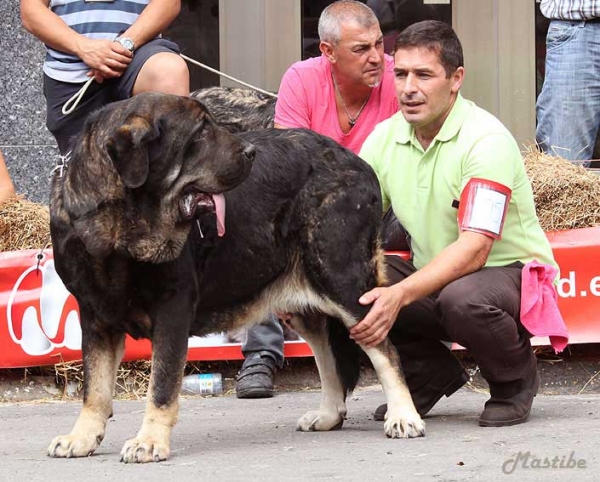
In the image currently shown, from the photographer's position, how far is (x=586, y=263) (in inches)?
272

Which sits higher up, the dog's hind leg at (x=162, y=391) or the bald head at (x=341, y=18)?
the bald head at (x=341, y=18)

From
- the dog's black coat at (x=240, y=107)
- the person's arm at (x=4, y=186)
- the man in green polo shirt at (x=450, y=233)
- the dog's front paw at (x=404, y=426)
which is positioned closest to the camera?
the dog's front paw at (x=404, y=426)

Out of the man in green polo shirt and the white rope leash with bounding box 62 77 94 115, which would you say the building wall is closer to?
the white rope leash with bounding box 62 77 94 115

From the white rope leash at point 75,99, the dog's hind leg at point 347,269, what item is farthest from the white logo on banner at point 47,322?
the dog's hind leg at point 347,269

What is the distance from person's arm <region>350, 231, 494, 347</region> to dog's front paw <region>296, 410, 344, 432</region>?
1.35ft

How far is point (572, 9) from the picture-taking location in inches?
300

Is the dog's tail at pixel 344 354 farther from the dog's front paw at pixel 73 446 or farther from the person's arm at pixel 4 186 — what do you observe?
the person's arm at pixel 4 186

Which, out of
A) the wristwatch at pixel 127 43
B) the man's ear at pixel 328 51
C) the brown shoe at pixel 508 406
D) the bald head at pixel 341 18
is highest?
the bald head at pixel 341 18

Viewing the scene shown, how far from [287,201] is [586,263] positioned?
209 centimetres

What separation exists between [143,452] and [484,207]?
1.68 m

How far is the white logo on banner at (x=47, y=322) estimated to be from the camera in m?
6.90

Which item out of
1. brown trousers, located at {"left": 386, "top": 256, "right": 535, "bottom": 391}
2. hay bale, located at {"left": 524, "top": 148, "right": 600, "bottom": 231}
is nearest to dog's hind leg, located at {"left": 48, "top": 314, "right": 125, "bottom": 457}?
brown trousers, located at {"left": 386, "top": 256, "right": 535, "bottom": 391}

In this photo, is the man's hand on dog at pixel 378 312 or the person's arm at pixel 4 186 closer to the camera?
the man's hand on dog at pixel 378 312

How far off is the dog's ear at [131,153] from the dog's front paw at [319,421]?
1507mm
